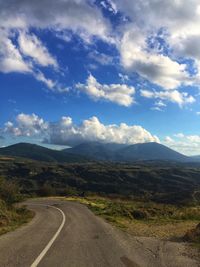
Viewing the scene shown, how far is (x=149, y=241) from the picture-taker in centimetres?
1666

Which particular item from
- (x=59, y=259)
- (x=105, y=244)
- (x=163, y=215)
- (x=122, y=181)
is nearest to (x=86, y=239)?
(x=105, y=244)

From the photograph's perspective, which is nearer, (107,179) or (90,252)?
(90,252)

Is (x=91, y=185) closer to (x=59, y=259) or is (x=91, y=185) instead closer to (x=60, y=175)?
(x=60, y=175)

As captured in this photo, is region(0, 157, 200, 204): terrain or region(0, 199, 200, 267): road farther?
region(0, 157, 200, 204): terrain

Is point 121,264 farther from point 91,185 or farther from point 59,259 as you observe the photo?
point 91,185

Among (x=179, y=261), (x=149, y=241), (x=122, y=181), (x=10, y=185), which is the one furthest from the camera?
(x=122, y=181)

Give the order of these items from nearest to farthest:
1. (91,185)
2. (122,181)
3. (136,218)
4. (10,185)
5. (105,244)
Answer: (105,244)
(136,218)
(10,185)
(91,185)
(122,181)

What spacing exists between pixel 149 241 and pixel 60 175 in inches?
5537

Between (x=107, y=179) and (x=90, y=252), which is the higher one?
(x=107, y=179)

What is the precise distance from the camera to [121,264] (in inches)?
430

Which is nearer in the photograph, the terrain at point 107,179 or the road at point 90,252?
the road at point 90,252

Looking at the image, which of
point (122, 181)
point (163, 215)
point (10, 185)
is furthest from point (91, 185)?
point (163, 215)

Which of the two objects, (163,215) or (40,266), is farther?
(163,215)

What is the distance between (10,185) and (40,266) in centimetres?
3351
